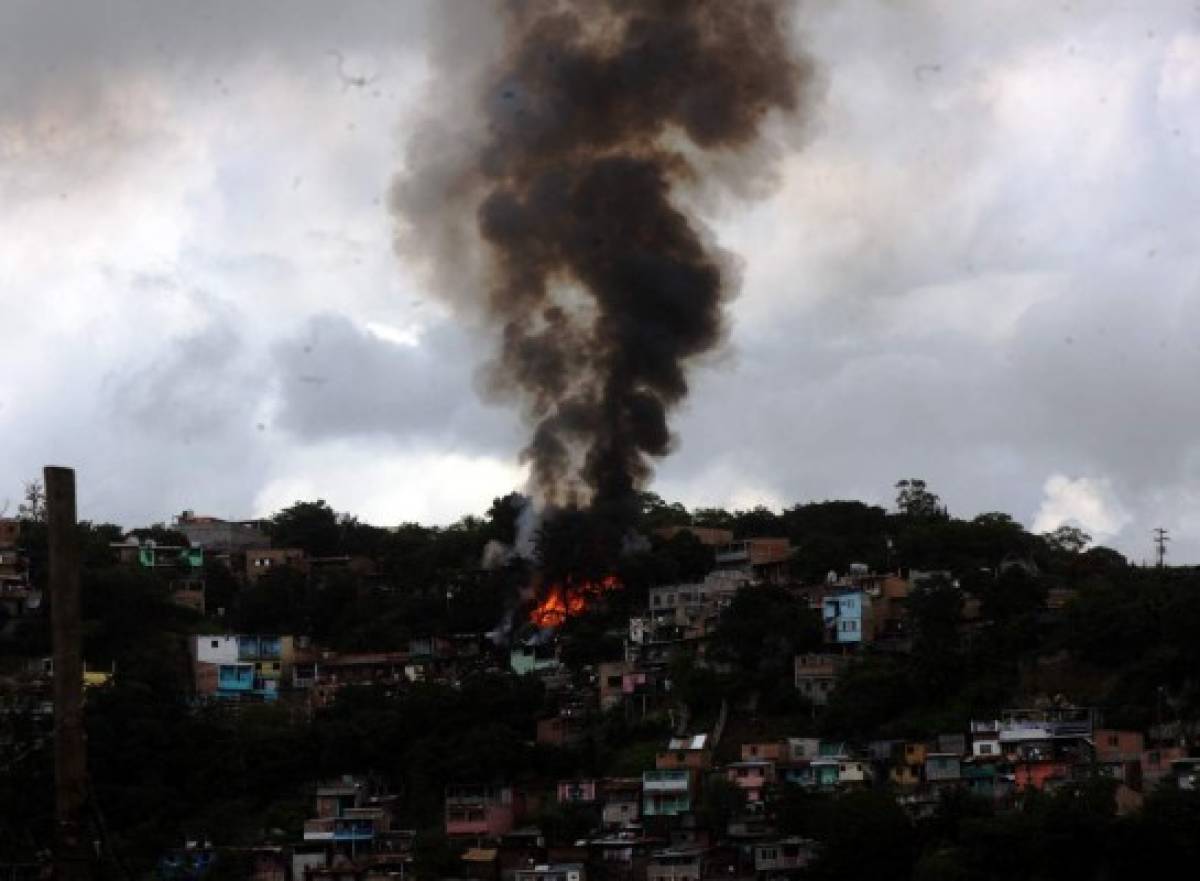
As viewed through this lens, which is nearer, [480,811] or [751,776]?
[751,776]

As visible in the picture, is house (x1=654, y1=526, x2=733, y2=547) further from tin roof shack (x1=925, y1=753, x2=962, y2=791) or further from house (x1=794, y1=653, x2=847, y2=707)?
tin roof shack (x1=925, y1=753, x2=962, y2=791)

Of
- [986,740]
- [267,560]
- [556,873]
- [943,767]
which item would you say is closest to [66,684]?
[556,873]

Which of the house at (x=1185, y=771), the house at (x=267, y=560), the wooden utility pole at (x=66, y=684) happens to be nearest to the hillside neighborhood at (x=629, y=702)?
the house at (x=1185, y=771)

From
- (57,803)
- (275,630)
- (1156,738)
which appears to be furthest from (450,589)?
(57,803)

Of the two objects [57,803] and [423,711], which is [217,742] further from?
[57,803]

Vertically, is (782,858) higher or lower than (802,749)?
lower

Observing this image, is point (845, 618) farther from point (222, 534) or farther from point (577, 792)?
point (222, 534)

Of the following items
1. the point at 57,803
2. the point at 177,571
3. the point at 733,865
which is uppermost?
the point at 177,571

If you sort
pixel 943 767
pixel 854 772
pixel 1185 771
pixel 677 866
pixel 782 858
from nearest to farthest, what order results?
pixel 782 858, pixel 1185 771, pixel 677 866, pixel 943 767, pixel 854 772
